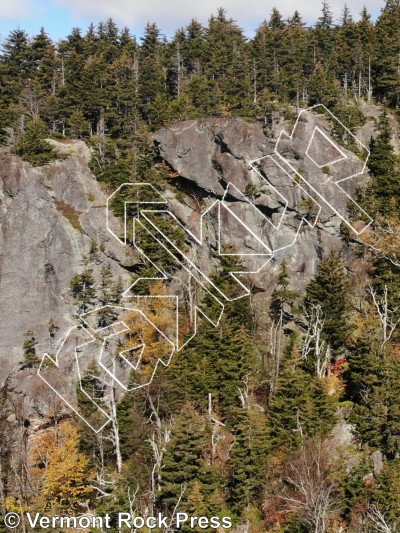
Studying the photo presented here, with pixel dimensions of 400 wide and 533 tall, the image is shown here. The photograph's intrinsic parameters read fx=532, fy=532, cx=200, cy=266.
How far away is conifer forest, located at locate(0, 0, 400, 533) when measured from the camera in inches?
1016

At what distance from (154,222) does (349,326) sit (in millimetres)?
16481

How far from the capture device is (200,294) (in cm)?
3869

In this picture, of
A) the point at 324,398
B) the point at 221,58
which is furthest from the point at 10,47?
the point at 324,398

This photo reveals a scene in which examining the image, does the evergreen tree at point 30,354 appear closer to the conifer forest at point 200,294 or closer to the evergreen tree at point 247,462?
the conifer forest at point 200,294

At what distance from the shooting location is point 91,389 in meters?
32.3

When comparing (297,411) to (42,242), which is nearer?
(297,411)

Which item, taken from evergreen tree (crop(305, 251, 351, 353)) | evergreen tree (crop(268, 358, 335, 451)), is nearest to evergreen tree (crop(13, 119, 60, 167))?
evergreen tree (crop(305, 251, 351, 353))

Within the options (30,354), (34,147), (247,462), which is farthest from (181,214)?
(247,462)

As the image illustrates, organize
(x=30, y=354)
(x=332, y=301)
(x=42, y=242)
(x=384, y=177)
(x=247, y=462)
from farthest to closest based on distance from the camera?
(x=384, y=177), (x=42, y=242), (x=30, y=354), (x=332, y=301), (x=247, y=462)

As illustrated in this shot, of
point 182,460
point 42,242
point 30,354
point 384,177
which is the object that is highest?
point 384,177

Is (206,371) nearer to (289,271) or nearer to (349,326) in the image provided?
(349,326)
